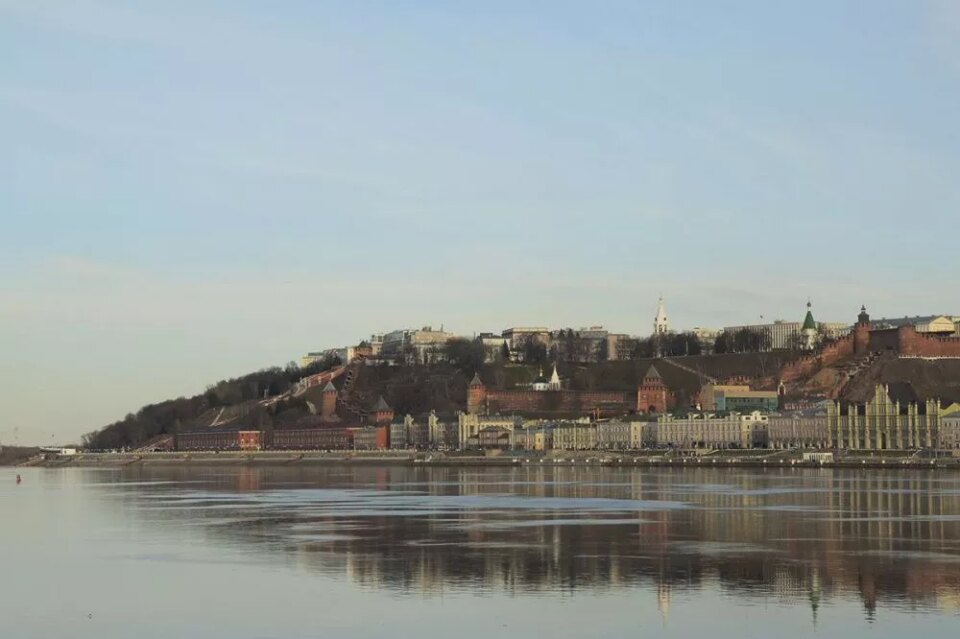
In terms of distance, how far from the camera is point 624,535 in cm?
3966

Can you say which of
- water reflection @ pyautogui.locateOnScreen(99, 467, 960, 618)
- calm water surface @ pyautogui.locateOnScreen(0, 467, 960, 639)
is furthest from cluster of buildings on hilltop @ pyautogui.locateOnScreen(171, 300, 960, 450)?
calm water surface @ pyautogui.locateOnScreen(0, 467, 960, 639)

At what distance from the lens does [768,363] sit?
474 feet

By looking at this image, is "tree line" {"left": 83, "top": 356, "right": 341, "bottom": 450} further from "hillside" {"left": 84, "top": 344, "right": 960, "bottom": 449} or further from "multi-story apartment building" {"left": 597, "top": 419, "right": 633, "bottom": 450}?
"multi-story apartment building" {"left": 597, "top": 419, "right": 633, "bottom": 450}

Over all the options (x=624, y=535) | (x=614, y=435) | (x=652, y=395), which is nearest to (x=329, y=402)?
(x=652, y=395)

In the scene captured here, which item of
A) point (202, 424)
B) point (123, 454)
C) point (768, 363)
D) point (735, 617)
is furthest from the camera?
point (202, 424)

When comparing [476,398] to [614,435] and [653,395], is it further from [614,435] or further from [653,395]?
[614,435]

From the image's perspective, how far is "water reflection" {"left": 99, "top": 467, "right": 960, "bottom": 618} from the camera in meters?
29.9

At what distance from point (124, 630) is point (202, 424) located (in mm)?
152470

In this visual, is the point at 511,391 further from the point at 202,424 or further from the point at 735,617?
the point at 735,617

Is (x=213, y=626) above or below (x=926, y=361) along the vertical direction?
below

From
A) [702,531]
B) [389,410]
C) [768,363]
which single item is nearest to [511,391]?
[389,410]

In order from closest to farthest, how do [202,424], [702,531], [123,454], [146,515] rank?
[702,531], [146,515], [123,454], [202,424]

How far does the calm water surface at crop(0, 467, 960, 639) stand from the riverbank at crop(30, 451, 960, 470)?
3394cm

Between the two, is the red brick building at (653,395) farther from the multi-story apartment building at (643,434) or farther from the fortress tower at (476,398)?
the fortress tower at (476,398)
